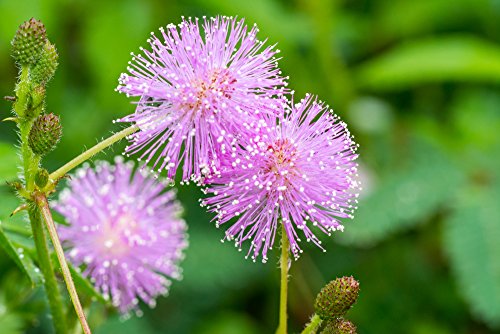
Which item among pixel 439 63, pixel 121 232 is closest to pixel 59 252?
pixel 121 232

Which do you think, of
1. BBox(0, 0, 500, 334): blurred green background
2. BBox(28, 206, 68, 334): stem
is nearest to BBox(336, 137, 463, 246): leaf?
BBox(0, 0, 500, 334): blurred green background

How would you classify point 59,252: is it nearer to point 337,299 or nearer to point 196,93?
point 196,93

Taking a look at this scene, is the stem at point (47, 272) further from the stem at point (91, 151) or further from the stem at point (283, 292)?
the stem at point (283, 292)

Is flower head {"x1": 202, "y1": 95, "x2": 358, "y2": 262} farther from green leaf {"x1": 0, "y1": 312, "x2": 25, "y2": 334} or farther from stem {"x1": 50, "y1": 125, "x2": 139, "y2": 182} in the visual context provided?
green leaf {"x1": 0, "y1": 312, "x2": 25, "y2": 334}

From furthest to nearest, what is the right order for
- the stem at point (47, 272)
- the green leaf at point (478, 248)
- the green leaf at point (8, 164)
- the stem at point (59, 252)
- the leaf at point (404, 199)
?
1. the leaf at point (404, 199)
2. the green leaf at point (478, 248)
3. the green leaf at point (8, 164)
4. the stem at point (47, 272)
5. the stem at point (59, 252)

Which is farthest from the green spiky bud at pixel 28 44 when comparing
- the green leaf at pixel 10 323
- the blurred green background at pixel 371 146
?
the blurred green background at pixel 371 146
